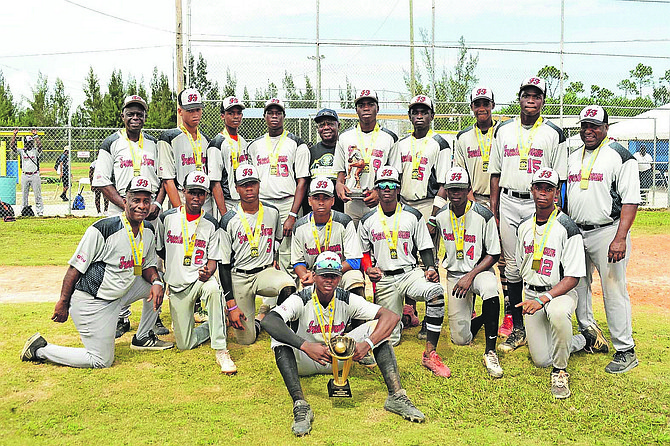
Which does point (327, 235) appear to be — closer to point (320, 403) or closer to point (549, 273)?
point (320, 403)

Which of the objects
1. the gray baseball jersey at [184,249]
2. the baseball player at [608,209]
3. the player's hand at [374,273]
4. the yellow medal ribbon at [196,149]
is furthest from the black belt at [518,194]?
the yellow medal ribbon at [196,149]

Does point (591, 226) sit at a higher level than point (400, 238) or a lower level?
higher

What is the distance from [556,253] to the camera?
6.23m

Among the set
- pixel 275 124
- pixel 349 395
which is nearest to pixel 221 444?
pixel 349 395

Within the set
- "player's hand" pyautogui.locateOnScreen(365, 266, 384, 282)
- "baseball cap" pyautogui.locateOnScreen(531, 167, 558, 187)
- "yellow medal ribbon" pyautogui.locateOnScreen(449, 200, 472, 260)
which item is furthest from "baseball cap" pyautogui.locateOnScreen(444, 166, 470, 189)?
"player's hand" pyautogui.locateOnScreen(365, 266, 384, 282)

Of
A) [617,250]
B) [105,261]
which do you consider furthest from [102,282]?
[617,250]

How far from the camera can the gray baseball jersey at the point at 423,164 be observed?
309 inches

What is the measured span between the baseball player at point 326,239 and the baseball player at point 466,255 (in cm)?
103

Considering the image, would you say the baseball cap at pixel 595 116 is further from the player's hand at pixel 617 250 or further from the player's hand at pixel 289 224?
the player's hand at pixel 289 224

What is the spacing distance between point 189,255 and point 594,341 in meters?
4.59

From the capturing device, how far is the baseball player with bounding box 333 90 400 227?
7836mm

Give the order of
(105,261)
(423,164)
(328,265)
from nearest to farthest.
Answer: (328,265) < (105,261) < (423,164)

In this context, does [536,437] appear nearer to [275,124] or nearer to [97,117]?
[275,124]

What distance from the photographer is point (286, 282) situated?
23.2 ft
